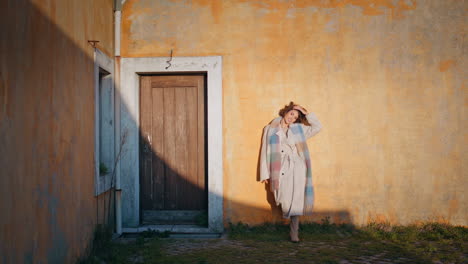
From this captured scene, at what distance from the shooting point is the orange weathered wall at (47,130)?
2713mm

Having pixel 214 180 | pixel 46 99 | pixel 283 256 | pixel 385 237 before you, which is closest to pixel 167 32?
pixel 214 180

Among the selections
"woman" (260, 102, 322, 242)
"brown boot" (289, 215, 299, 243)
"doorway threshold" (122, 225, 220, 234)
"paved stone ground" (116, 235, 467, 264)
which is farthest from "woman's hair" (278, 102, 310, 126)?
"doorway threshold" (122, 225, 220, 234)

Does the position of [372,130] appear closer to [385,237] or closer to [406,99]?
[406,99]

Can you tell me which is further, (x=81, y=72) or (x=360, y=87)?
(x=360, y=87)

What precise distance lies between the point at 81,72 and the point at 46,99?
0.97m

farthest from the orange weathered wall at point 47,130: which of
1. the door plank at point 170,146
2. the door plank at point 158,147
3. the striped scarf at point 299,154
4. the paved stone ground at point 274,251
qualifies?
the striped scarf at point 299,154

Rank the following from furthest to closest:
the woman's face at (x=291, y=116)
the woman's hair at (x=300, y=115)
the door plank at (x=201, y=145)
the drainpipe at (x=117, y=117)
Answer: the door plank at (x=201, y=145), the drainpipe at (x=117, y=117), the woman's hair at (x=300, y=115), the woman's face at (x=291, y=116)

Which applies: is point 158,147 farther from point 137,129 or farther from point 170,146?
point 137,129

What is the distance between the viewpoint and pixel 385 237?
17.0ft

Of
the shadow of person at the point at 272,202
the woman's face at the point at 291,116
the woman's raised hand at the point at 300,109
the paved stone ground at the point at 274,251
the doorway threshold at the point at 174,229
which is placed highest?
the woman's raised hand at the point at 300,109

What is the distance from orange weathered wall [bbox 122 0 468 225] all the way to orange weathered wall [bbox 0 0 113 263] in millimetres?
1953

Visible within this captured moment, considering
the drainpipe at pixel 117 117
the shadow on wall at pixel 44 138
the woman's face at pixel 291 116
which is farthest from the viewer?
the drainpipe at pixel 117 117

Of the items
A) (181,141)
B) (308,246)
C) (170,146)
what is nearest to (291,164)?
(308,246)

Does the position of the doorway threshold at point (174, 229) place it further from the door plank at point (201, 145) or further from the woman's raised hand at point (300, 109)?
the woman's raised hand at point (300, 109)
